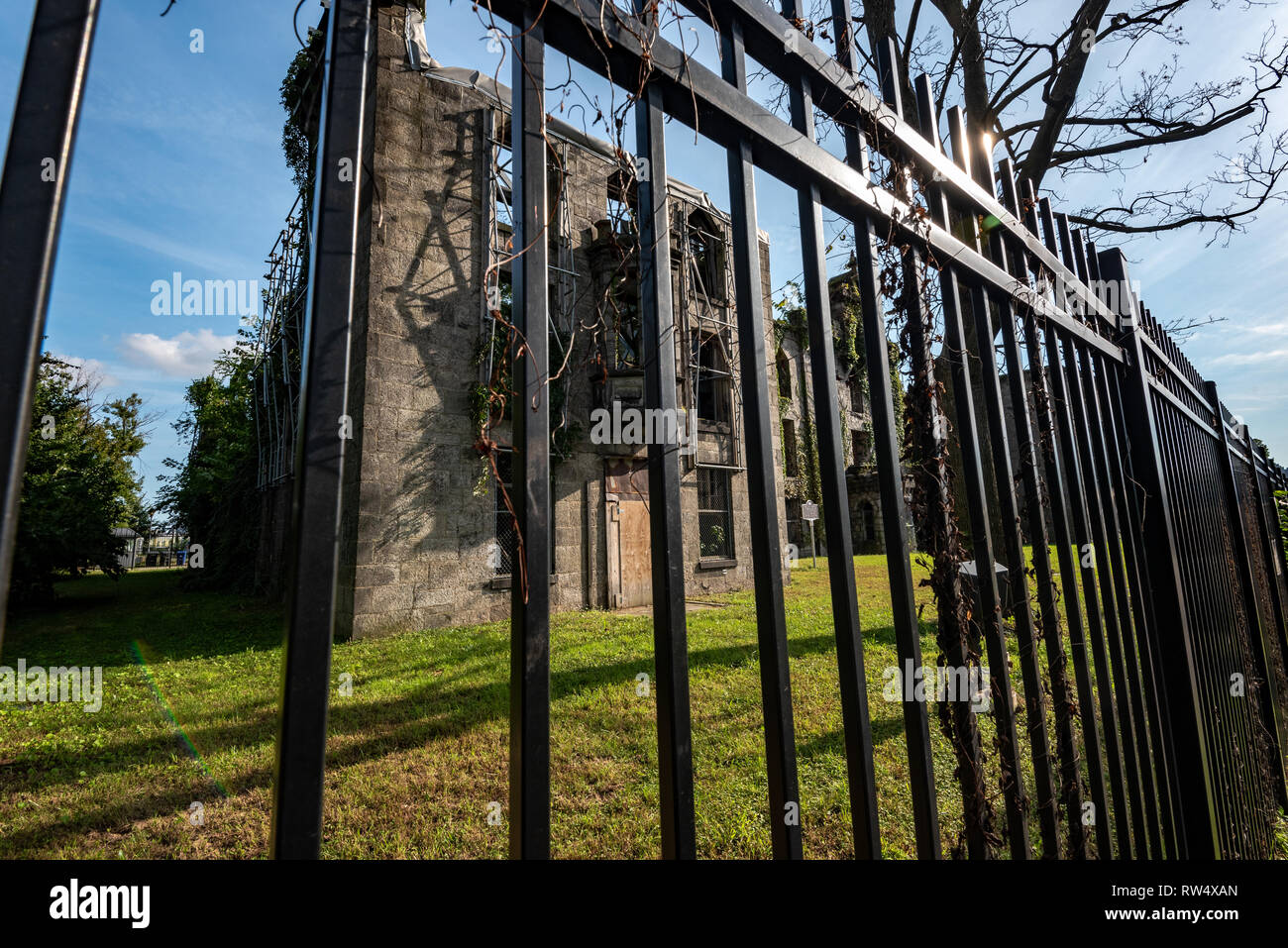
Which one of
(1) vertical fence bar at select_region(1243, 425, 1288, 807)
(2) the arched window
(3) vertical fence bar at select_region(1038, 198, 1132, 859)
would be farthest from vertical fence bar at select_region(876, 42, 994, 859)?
(2) the arched window

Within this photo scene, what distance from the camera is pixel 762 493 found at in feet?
3.61

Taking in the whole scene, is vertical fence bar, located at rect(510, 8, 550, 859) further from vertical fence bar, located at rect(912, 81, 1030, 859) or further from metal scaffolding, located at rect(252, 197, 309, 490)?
metal scaffolding, located at rect(252, 197, 309, 490)

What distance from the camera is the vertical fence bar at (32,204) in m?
0.52

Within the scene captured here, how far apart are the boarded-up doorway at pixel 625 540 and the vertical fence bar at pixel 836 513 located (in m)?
9.66

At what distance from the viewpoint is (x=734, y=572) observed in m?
13.2

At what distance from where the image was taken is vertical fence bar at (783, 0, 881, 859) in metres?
1.13

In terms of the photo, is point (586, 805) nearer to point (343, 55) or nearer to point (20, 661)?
point (343, 55)

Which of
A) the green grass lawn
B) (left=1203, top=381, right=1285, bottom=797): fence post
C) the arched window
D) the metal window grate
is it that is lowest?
the green grass lawn

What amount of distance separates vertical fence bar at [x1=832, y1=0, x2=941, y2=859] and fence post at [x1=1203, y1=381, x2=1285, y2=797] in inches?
165

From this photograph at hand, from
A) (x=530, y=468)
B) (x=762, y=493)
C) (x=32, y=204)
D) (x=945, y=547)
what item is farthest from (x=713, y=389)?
(x=32, y=204)

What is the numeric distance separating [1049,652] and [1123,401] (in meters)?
1.63

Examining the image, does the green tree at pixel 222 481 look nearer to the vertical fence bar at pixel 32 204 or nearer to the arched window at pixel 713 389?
the arched window at pixel 713 389
